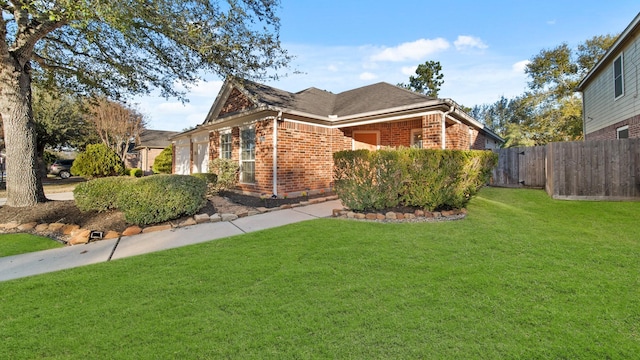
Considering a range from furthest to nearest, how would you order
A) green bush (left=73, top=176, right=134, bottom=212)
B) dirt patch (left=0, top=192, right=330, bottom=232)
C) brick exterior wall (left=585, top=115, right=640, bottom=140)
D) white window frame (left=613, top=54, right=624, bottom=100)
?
1. white window frame (left=613, top=54, right=624, bottom=100)
2. brick exterior wall (left=585, top=115, right=640, bottom=140)
3. green bush (left=73, top=176, right=134, bottom=212)
4. dirt patch (left=0, top=192, right=330, bottom=232)

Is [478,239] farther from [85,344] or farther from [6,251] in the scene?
[6,251]

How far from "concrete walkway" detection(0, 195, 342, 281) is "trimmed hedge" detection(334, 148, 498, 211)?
1015 millimetres

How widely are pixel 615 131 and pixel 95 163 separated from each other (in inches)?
917

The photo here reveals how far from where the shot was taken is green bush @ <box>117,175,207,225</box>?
5.36m

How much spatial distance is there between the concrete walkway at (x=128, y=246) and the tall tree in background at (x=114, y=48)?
3.80 meters

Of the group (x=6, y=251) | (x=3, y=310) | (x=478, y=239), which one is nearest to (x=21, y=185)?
(x=6, y=251)

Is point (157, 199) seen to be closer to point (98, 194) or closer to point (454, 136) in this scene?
point (98, 194)

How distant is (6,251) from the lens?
419 centimetres

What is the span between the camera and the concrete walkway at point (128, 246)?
3576mm

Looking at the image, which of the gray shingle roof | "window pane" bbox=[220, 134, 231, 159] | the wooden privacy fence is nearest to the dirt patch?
"window pane" bbox=[220, 134, 231, 159]

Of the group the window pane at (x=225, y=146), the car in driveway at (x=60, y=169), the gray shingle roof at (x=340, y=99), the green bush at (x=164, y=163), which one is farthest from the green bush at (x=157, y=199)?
the car in driveway at (x=60, y=169)

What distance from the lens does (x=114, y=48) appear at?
7992 mm

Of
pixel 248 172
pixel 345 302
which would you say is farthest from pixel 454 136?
pixel 345 302

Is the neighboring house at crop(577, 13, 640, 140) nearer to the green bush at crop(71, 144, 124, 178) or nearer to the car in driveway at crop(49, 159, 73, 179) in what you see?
the green bush at crop(71, 144, 124, 178)
